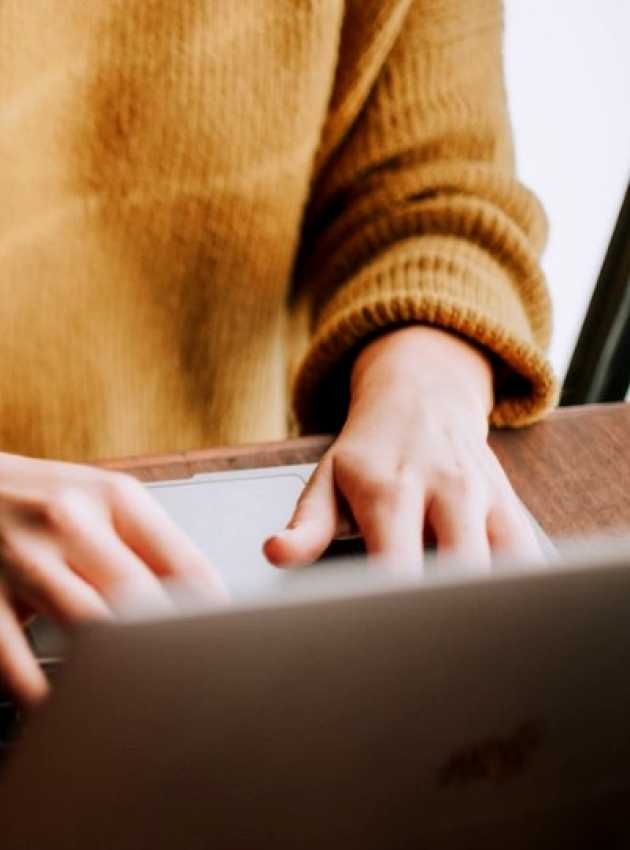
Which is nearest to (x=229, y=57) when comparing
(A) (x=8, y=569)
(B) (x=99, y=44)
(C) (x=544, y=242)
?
(B) (x=99, y=44)

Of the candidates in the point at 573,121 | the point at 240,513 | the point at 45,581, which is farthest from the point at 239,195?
the point at 573,121

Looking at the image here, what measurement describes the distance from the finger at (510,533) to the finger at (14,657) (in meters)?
0.19

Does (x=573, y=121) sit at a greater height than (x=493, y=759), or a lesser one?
lesser

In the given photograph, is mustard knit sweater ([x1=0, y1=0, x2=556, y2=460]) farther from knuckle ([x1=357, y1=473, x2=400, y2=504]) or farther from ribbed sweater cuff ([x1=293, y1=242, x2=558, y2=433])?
knuckle ([x1=357, y1=473, x2=400, y2=504])

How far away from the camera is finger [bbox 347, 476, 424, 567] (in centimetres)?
33

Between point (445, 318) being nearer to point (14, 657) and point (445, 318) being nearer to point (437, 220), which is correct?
point (437, 220)

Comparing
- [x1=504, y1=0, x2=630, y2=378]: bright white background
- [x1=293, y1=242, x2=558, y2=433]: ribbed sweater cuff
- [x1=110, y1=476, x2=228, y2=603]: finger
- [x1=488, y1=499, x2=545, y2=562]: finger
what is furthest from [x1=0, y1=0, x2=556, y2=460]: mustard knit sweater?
[x1=504, y1=0, x2=630, y2=378]: bright white background

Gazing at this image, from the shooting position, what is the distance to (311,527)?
34 centimetres

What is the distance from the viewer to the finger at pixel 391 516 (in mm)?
329

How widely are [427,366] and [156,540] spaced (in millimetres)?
202

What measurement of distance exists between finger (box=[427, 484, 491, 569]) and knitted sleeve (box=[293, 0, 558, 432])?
11 cm

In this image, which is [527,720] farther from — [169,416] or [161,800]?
[169,416]

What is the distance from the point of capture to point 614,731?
0.20m

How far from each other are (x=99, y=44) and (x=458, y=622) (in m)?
0.42
